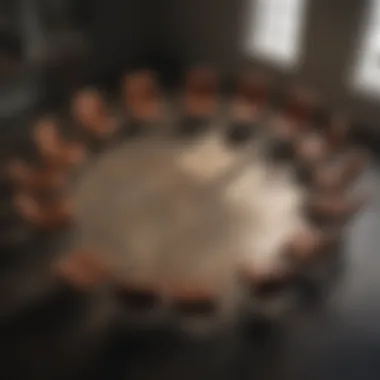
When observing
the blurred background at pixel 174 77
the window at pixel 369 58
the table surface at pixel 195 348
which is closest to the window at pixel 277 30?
the blurred background at pixel 174 77

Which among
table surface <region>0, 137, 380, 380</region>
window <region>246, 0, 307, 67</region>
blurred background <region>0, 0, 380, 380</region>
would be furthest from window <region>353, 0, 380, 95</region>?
table surface <region>0, 137, 380, 380</region>

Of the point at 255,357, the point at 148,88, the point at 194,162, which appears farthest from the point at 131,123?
the point at 255,357

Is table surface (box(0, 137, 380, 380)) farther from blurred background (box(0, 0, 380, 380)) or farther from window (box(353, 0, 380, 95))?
window (box(353, 0, 380, 95))

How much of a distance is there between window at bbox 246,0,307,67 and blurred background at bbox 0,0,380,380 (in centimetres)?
1

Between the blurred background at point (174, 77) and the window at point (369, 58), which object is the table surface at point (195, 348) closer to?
→ the blurred background at point (174, 77)

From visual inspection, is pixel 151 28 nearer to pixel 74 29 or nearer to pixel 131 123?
pixel 74 29

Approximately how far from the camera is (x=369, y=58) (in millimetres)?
8125

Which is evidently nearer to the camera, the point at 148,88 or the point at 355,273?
the point at 355,273

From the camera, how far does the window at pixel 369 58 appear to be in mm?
7938

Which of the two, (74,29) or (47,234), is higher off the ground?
(74,29)

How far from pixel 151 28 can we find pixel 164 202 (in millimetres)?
3485

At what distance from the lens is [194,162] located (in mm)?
7273

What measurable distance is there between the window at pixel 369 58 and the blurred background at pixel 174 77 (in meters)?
0.01

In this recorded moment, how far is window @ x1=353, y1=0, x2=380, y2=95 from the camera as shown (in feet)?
26.0
